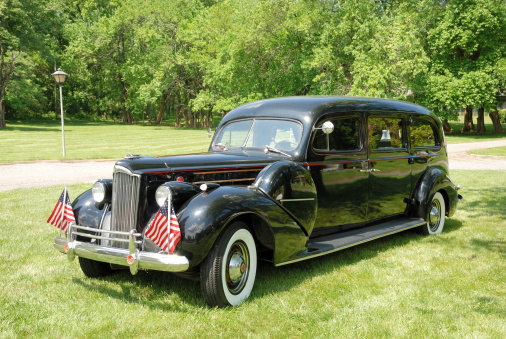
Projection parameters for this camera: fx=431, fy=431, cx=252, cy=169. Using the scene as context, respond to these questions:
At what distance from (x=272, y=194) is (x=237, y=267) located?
0.82 m

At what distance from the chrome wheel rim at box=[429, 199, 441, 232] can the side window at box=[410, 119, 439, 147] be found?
3.07 ft

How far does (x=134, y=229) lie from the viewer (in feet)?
12.1

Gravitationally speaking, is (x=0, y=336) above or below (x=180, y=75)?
below

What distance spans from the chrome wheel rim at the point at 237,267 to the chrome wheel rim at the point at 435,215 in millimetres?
3794

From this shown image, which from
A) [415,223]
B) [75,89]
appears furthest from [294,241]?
[75,89]

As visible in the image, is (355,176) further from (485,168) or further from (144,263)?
(485,168)

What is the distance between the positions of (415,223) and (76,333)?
469cm

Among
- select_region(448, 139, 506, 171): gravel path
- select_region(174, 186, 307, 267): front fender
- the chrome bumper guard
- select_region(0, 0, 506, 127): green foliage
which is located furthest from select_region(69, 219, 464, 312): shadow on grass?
select_region(0, 0, 506, 127): green foliage

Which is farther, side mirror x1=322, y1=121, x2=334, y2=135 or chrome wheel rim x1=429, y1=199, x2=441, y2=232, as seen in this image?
chrome wheel rim x1=429, y1=199, x2=441, y2=232

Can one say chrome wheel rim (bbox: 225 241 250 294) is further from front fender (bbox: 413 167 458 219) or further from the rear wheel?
front fender (bbox: 413 167 458 219)

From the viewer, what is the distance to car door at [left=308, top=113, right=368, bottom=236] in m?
5.17

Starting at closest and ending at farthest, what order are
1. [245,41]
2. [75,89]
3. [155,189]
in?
[155,189]
[245,41]
[75,89]

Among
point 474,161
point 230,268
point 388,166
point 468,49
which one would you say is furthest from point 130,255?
point 468,49

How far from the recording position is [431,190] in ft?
21.1
